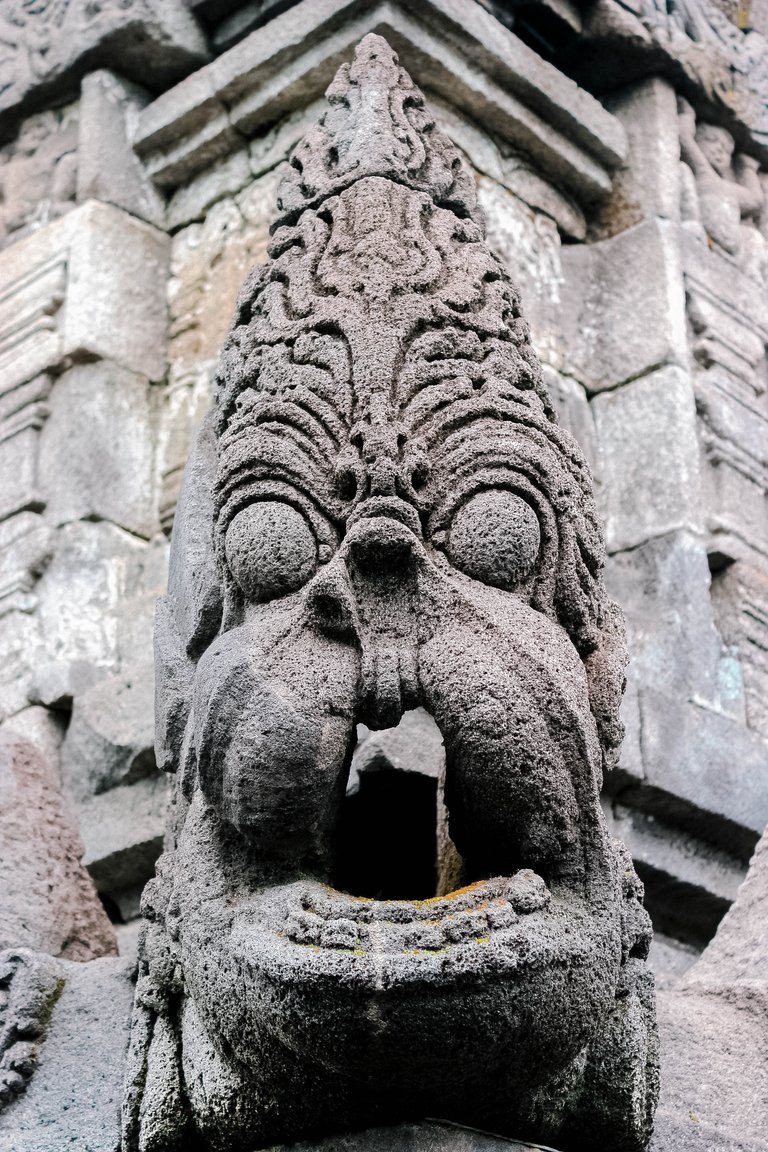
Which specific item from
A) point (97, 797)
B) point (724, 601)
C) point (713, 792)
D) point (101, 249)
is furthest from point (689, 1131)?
point (101, 249)

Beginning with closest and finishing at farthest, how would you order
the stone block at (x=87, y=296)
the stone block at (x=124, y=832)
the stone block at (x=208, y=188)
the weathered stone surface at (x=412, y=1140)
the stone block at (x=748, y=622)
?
the weathered stone surface at (x=412, y=1140) → the stone block at (x=124, y=832) → the stone block at (x=748, y=622) → the stone block at (x=87, y=296) → the stone block at (x=208, y=188)

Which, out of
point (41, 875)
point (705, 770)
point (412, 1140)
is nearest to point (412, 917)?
point (412, 1140)

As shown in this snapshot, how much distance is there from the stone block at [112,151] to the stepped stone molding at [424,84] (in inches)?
2.1

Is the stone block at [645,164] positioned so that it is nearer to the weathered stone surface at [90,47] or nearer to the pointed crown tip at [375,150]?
the weathered stone surface at [90,47]

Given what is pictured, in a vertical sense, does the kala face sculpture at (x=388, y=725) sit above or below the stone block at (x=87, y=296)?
below

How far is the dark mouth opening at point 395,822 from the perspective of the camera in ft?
8.58

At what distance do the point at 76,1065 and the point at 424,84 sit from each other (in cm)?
288

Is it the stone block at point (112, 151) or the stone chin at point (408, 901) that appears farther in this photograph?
the stone block at point (112, 151)

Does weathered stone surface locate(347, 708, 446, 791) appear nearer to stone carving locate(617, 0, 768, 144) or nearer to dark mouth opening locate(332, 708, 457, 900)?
dark mouth opening locate(332, 708, 457, 900)

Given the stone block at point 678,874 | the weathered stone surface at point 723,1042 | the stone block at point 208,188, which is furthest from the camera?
the stone block at point 208,188


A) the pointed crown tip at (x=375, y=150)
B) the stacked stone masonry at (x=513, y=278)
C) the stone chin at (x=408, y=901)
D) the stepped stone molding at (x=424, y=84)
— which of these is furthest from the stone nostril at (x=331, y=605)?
the stepped stone molding at (x=424, y=84)

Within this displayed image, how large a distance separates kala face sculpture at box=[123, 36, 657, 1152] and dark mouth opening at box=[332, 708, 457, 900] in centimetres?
25

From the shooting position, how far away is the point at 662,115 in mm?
5031

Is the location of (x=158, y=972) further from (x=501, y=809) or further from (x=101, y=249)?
(x=101, y=249)
